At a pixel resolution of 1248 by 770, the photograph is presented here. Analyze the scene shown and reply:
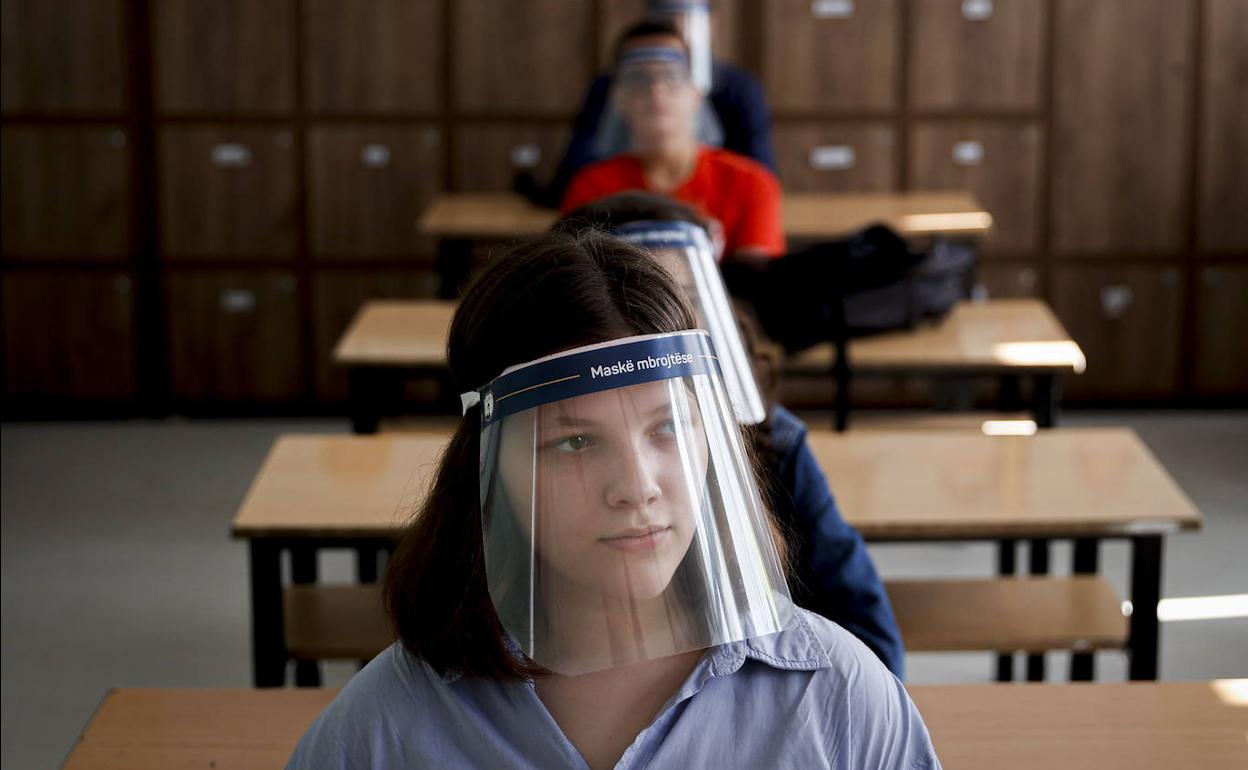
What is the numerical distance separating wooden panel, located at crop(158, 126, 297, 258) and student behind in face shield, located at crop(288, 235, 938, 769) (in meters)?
4.53

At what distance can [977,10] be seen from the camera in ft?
18.0

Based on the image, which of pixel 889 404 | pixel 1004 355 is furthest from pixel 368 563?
pixel 889 404

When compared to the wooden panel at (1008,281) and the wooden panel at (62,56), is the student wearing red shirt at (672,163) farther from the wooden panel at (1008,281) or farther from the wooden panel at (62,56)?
the wooden panel at (62,56)

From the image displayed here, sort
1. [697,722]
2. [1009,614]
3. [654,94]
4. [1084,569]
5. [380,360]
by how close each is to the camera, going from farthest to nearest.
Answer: [380,360]
[654,94]
[1084,569]
[1009,614]
[697,722]

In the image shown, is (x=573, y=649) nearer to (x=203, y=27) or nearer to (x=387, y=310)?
(x=387, y=310)

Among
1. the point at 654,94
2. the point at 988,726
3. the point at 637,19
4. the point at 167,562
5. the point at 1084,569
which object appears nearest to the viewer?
the point at 988,726

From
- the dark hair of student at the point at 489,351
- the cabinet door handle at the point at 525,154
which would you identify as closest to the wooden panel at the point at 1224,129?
the cabinet door handle at the point at 525,154

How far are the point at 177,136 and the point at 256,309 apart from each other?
62 centimetres

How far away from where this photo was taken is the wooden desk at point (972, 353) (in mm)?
3496

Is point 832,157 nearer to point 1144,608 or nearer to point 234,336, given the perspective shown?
point 234,336

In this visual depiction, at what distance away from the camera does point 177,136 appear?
558 cm

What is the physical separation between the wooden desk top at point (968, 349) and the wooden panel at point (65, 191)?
2894 millimetres

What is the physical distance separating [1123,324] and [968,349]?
2338 mm

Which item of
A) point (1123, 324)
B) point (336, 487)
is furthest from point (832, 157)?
point (336, 487)
